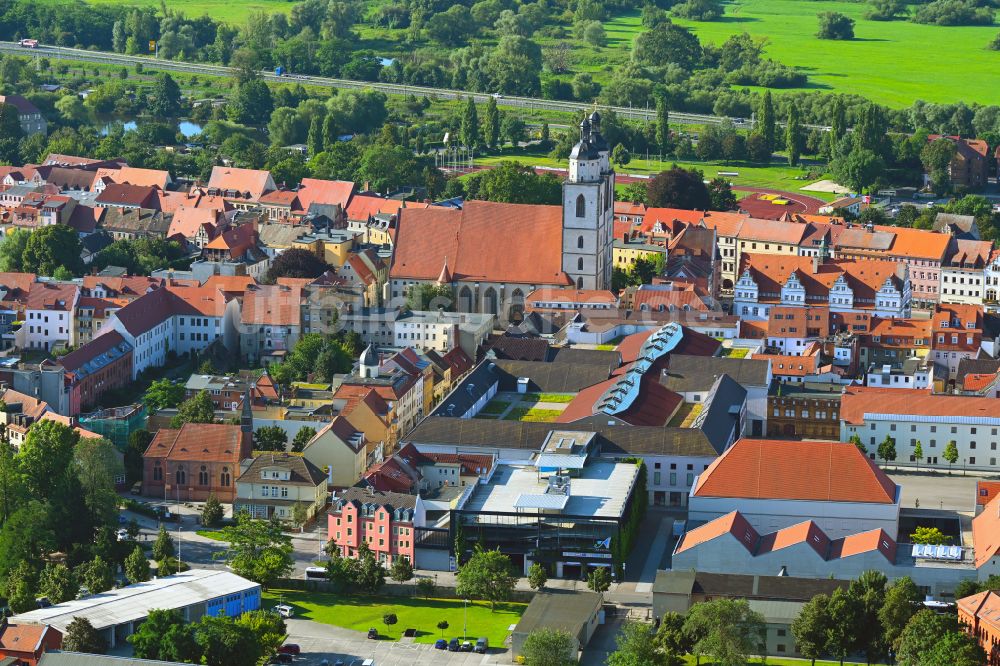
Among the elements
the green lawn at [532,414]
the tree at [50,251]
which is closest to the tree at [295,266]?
the tree at [50,251]

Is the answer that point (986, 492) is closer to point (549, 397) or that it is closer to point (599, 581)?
point (599, 581)

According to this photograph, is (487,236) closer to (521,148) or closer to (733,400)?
(733,400)

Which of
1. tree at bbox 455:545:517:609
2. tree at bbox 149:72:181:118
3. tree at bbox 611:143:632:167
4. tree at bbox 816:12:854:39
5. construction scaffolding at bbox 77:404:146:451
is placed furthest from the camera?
tree at bbox 816:12:854:39

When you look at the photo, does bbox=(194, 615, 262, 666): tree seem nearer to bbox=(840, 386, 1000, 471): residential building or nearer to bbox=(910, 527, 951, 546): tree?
bbox=(910, 527, 951, 546): tree

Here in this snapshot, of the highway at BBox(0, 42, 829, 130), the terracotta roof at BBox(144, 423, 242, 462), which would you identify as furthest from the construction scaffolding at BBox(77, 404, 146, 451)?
the highway at BBox(0, 42, 829, 130)

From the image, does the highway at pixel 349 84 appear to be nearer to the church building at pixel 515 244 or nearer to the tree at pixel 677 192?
the tree at pixel 677 192

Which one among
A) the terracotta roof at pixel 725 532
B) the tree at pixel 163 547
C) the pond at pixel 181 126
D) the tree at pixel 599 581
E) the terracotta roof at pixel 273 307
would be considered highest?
the terracotta roof at pixel 273 307

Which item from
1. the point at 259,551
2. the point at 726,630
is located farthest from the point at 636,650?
the point at 259,551
